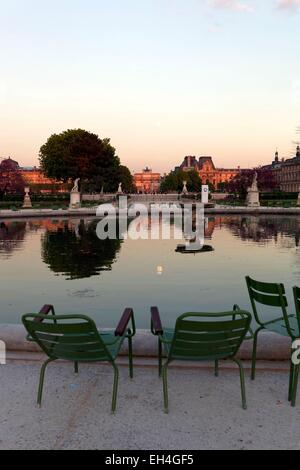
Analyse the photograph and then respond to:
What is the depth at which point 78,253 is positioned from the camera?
17844 millimetres

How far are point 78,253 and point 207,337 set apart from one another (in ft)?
45.9

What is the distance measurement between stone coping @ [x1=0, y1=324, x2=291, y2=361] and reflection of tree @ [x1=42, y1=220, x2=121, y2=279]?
7.14 metres

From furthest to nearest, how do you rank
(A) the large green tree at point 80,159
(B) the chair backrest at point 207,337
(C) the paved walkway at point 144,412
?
(A) the large green tree at point 80,159
(B) the chair backrest at point 207,337
(C) the paved walkway at point 144,412

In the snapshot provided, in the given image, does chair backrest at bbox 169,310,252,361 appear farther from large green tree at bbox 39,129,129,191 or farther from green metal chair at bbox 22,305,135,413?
large green tree at bbox 39,129,129,191

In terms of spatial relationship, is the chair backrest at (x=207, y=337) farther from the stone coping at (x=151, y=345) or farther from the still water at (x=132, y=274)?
the still water at (x=132, y=274)

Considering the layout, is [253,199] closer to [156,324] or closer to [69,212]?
[69,212]

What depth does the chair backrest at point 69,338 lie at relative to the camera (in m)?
4.18

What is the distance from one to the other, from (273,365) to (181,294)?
558 centimetres

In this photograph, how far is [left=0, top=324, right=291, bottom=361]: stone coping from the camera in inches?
218

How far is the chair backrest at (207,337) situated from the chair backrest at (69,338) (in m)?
0.70

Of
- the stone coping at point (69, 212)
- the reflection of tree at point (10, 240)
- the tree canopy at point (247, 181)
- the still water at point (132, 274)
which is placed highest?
the tree canopy at point (247, 181)

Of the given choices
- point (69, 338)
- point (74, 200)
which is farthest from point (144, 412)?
point (74, 200)

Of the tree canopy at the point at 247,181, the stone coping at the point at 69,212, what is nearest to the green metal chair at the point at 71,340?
the stone coping at the point at 69,212
